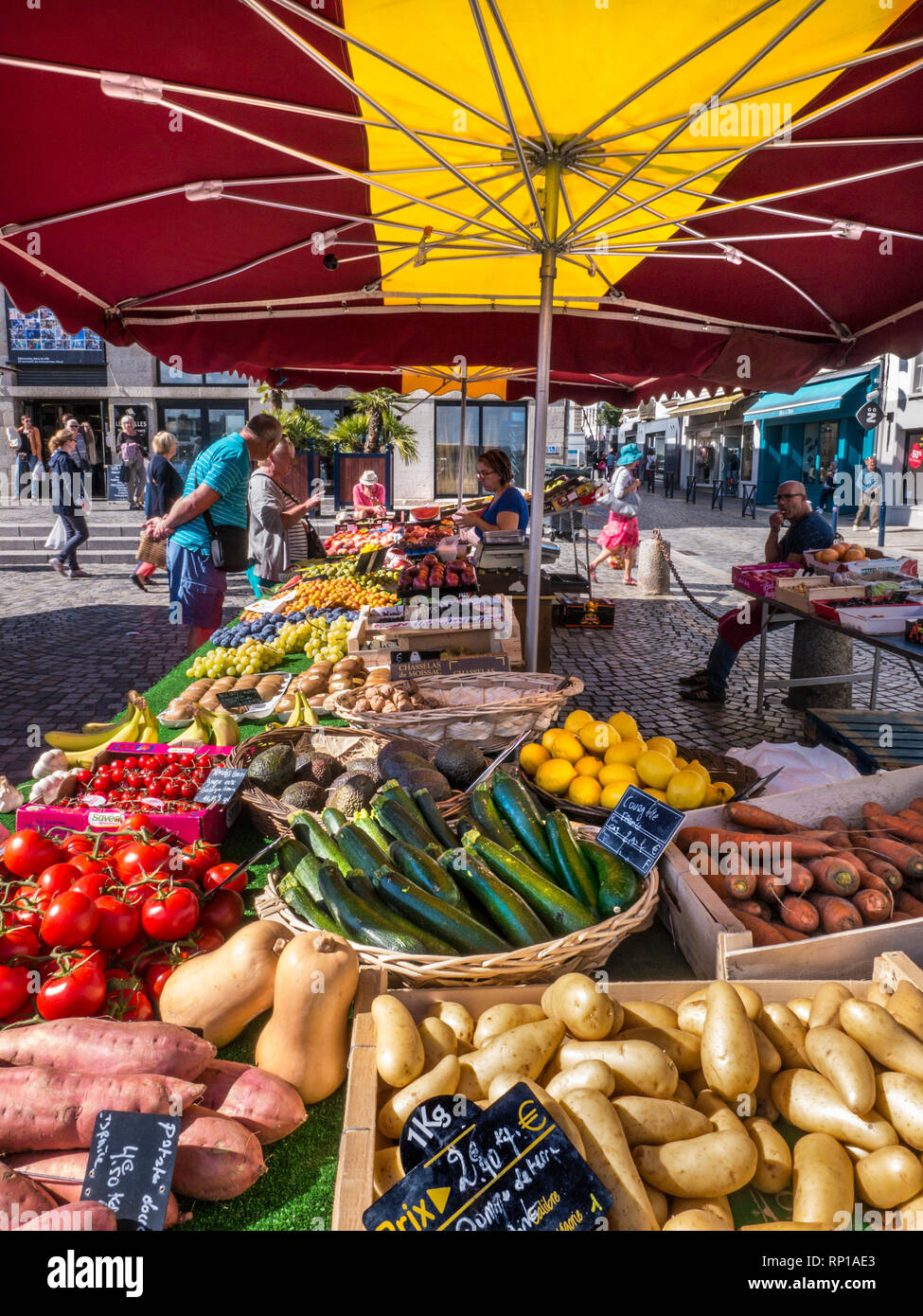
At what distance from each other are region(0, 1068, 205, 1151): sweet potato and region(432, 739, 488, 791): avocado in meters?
1.48

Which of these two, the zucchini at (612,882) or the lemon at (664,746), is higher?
the lemon at (664,746)

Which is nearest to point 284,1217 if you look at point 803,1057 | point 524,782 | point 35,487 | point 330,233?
point 803,1057

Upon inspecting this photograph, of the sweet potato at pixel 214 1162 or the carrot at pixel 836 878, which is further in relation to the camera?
the carrot at pixel 836 878

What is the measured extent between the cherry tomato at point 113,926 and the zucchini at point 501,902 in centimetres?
75

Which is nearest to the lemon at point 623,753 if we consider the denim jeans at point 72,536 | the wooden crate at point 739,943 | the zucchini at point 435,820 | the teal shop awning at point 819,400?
the wooden crate at point 739,943

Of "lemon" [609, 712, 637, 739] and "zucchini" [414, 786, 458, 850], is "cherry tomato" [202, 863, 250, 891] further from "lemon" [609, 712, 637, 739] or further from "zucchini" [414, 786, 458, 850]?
"lemon" [609, 712, 637, 739]

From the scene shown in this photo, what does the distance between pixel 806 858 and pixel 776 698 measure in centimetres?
529

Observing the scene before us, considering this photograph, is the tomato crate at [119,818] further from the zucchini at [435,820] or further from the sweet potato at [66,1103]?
the sweet potato at [66,1103]

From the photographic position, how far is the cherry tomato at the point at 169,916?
1.87 metres

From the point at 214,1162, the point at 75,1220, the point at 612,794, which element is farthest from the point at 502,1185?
the point at 612,794

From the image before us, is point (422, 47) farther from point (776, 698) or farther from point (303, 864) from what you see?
point (776, 698)

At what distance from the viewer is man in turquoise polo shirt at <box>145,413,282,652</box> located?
5426 mm

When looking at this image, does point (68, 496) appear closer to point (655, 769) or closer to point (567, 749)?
point (567, 749)

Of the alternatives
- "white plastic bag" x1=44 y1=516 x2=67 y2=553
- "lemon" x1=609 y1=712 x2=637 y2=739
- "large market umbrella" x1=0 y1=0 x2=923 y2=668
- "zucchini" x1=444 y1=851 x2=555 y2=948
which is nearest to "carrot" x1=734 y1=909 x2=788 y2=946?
"zucchini" x1=444 y1=851 x2=555 y2=948
